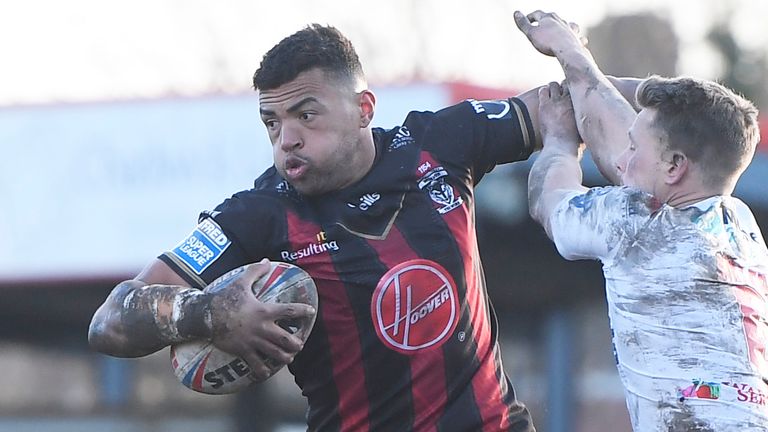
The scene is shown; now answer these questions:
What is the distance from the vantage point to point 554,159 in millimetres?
5336

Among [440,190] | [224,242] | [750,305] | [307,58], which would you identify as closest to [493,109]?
[440,190]

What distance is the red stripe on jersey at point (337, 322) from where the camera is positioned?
5215mm

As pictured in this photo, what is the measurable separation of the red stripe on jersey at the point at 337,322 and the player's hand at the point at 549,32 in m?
1.13

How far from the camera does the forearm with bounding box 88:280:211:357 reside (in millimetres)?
4770

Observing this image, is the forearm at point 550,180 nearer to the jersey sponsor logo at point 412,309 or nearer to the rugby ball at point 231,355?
the jersey sponsor logo at point 412,309

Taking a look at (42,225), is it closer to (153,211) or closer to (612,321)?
A: (153,211)

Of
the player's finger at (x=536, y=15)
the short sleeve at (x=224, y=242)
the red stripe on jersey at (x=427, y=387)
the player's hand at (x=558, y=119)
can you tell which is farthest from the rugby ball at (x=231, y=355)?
the player's finger at (x=536, y=15)

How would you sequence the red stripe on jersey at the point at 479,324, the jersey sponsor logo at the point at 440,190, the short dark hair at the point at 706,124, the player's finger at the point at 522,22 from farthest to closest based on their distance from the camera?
the player's finger at the point at 522,22 → the jersey sponsor logo at the point at 440,190 → the red stripe on jersey at the point at 479,324 → the short dark hair at the point at 706,124

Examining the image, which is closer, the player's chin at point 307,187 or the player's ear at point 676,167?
the player's ear at point 676,167

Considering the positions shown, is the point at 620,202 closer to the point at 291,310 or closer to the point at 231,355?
the point at 291,310

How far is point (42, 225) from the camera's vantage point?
13.7m

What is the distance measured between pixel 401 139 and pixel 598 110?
0.68 meters

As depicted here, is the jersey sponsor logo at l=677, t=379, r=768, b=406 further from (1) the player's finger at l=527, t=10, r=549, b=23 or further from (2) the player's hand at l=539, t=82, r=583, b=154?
(1) the player's finger at l=527, t=10, r=549, b=23

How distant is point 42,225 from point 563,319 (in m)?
4.71
